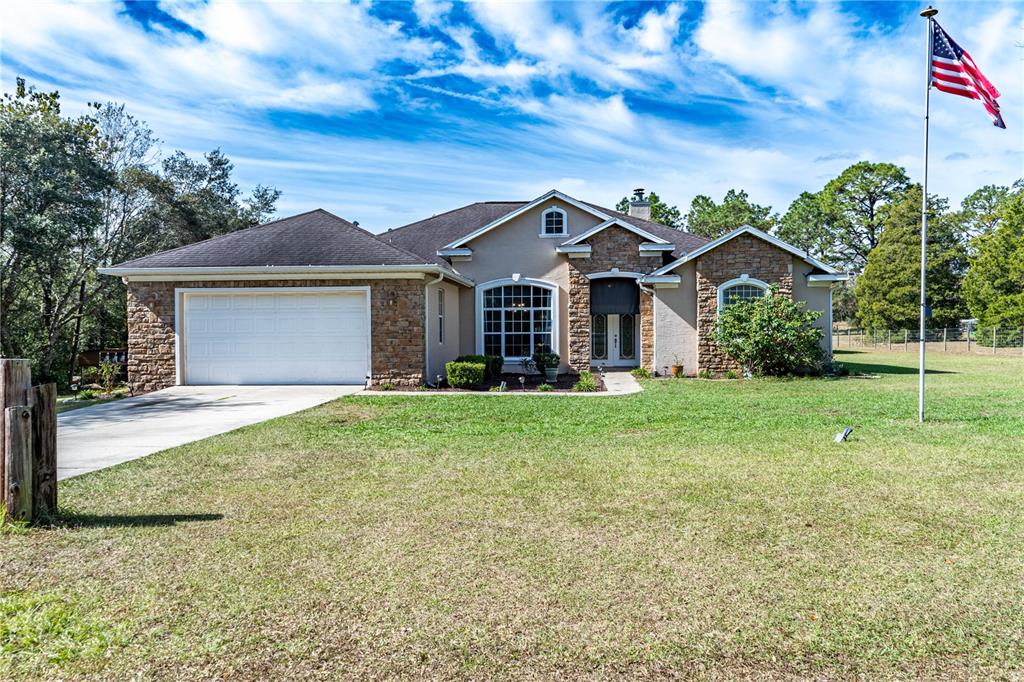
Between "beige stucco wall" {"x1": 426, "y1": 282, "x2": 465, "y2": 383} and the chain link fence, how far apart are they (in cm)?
2756

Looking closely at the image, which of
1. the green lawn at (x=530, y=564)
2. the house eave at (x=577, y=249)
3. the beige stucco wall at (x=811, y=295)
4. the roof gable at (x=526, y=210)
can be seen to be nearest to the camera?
the green lawn at (x=530, y=564)

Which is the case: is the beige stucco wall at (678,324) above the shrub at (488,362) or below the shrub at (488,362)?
above

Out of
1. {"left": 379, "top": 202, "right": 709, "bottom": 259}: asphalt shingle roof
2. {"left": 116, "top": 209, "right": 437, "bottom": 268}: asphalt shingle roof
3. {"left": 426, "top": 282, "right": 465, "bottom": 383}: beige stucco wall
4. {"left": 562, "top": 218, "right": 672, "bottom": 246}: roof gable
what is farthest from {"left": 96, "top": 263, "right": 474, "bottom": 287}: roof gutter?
{"left": 379, "top": 202, "right": 709, "bottom": 259}: asphalt shingle roof

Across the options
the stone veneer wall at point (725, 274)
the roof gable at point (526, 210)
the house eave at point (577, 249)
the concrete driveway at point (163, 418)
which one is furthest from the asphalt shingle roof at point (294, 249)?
the stone veneer wall at point (725, 274)

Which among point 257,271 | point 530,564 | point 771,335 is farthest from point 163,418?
point 771,335

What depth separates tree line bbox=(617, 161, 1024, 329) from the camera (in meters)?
37.7

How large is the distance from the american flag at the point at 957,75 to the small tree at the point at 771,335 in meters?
8.06

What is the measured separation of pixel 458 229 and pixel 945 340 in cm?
2835

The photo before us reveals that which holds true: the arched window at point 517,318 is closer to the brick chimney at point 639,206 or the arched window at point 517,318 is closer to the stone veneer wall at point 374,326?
the stone veneer wall at point 374,326

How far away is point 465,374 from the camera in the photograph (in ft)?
52.6

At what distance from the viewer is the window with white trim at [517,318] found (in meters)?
20.6

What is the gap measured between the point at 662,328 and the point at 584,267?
2.97 m

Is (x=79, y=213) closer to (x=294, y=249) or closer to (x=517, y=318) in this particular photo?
(x=294, y=249)

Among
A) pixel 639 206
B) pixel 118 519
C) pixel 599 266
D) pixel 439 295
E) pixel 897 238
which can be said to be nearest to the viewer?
pixel 118 519
